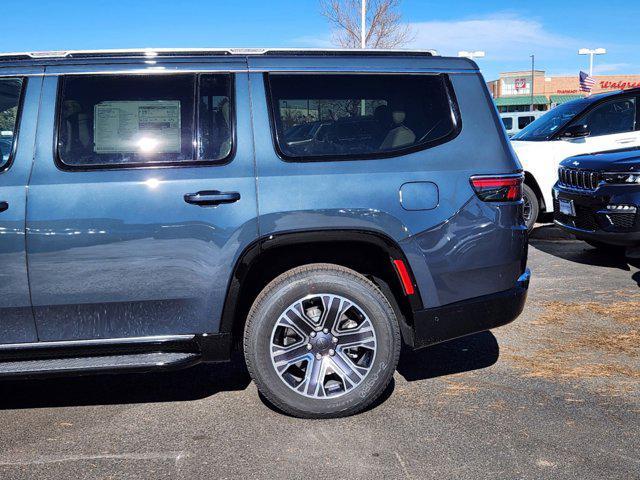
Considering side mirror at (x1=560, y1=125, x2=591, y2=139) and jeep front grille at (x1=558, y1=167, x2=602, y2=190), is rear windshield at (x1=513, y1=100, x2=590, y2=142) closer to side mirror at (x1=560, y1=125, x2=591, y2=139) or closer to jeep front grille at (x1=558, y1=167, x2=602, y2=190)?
side mirror at (x1=560, y1=125, x2=591, y2=139)

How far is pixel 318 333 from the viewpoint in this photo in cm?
359

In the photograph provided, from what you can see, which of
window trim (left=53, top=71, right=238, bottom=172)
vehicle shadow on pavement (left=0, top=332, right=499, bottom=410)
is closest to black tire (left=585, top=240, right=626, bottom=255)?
vehicle shadow on pavement (left=0, top=332, right=499, bottom=410)

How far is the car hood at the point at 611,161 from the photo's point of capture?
6836mm

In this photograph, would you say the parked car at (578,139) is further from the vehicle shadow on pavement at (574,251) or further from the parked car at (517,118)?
the parked car at (517,118)

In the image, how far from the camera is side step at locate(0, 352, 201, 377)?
332cm

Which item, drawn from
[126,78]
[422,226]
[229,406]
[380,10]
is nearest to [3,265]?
[126,78]

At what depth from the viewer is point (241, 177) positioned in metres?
3.44

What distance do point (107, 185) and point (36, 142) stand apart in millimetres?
458

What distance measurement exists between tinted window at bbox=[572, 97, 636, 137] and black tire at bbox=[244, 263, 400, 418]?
24.2 ft

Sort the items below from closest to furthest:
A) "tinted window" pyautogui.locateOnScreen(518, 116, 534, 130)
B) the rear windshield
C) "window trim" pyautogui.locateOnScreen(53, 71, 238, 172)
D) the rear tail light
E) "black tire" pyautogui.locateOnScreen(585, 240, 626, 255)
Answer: "window trim" pyautogui.locateOnScreen(53, 71, 238, 172), the rear tail light, "black tire" pyautogui.locateOnScreen(585, 240, 626, 255), the rear windshield, "tinted window" pyautogui.locateOnScreen(518, 116, 534, 130)

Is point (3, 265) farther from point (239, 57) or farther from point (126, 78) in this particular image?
point (239, 57)

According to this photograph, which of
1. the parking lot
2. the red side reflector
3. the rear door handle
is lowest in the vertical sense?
the parking lot

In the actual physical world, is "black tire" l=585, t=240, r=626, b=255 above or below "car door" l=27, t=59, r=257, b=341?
below

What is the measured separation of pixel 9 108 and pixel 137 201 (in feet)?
2.99
